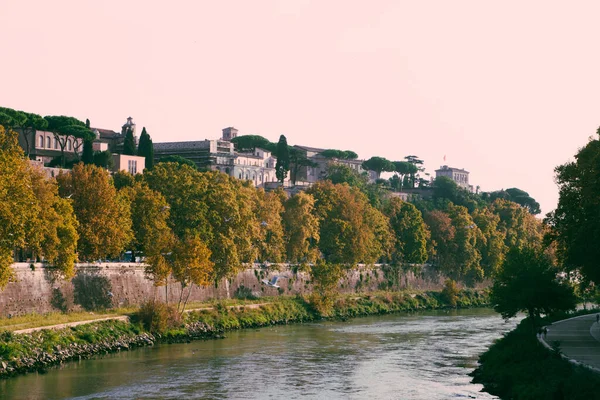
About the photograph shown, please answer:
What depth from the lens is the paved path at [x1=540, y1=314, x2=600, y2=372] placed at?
4619 centimetres

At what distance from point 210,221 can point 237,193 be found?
7.74m

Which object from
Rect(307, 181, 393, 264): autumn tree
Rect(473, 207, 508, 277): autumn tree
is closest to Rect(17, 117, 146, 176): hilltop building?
Rect(307, 181, 393, 264): autumn tree

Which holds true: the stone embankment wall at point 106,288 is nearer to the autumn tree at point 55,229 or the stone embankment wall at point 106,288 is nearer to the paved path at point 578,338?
the autumn tree at point 55,229

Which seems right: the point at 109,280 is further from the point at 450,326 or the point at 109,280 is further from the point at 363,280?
the point at 363,280

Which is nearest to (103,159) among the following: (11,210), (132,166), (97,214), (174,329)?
(132,166)

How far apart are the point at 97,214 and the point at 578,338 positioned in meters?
41.1

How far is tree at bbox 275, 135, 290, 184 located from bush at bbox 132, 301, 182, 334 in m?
105

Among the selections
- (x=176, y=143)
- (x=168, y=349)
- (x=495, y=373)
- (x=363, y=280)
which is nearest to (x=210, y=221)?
(x=168, y=349)

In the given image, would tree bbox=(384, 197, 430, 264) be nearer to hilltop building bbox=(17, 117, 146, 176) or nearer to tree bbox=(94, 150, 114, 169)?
hilltop building bbox=(17, 117, 146, 176)

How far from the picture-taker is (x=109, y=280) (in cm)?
8031

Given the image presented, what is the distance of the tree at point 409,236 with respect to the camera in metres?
129

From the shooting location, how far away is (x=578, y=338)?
184ft

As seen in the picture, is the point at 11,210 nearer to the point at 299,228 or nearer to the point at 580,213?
the point at 580,213

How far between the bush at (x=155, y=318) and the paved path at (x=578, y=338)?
30.4 m
